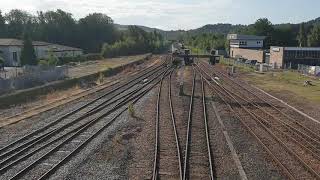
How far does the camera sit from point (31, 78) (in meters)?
41.8

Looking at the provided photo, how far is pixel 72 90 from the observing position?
42.0m

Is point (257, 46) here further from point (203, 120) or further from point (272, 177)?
point (272, 177)

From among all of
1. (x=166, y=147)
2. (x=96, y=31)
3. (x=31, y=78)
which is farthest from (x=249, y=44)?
(x=166, y=147)

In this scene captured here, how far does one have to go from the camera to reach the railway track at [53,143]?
1617cm

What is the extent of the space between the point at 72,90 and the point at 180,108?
15.4m

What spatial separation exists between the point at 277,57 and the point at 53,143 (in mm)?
62866

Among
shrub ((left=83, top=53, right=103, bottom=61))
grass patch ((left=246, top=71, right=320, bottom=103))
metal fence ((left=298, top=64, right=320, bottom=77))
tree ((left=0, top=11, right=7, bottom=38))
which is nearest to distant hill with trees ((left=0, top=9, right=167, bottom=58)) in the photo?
tree ((left=0, top=11, right=7, bottom=38))

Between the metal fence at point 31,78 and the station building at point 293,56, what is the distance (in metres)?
38.7

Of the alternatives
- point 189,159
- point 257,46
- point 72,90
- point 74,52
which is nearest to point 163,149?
point 189,159

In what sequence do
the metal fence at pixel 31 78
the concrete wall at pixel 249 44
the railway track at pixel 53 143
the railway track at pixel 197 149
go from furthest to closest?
the concrete wall at pixel 249 44 → the metal fence at pixel 31 78 → the railway track at pixel 53 143 → the railway track at pixel 197 149

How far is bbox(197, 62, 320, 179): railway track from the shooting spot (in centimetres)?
1622

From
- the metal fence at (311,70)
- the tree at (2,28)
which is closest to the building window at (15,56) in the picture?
the metal fence at (311,70)

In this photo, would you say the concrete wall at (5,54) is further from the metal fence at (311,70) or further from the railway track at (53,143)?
the metal fence at (311,70)

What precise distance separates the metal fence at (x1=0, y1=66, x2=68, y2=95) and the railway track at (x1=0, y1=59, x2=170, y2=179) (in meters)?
9.40
